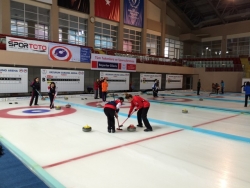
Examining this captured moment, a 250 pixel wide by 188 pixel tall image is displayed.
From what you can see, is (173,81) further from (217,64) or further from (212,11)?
(212,11)

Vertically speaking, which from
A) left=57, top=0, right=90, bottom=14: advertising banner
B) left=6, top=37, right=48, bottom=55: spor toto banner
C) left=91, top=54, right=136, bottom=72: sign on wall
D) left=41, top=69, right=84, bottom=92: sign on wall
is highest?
left=57, top=0, right=90, bottom=14: advertising banner

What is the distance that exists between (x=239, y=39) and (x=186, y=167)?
36.9 m

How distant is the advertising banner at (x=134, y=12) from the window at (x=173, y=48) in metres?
7.76

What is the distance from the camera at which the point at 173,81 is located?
27156 millimetres

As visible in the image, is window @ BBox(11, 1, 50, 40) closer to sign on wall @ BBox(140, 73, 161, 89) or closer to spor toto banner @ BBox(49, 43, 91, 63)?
spor toto banner @ BBox(49, 43, 91, 63)

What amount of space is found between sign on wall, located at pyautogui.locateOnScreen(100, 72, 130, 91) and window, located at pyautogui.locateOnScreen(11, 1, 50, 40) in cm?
789

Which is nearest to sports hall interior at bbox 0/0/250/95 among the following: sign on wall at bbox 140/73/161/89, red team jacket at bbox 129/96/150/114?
sign on wall at bbox 140/73/161/89

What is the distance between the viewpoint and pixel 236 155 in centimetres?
449

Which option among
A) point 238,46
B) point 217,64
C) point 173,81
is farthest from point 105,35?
point 238,46

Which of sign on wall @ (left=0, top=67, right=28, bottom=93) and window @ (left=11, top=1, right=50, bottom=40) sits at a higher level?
window @ (left=11, top=1, right=50, bottom=40)

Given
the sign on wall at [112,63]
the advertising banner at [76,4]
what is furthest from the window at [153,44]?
the advertising banner at [76,4]

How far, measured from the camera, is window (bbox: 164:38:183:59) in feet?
117

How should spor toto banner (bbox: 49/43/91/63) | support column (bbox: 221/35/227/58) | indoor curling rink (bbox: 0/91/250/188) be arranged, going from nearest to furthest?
1. indoor curling rink (bbox: 0/91/250/188)
2. spor toto banner (bbox: 49/43/91/63)
3. support column (bbox: 221/35/227/58)

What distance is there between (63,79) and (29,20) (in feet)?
28.9
